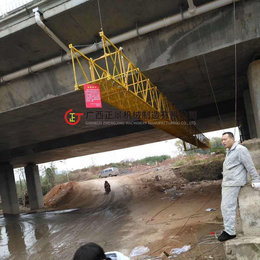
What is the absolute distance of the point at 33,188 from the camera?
24.5 meters

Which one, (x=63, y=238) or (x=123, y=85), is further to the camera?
(x=63, y=238)

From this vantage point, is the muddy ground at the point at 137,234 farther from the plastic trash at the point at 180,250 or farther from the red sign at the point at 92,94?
the red sign at the point at 92,94

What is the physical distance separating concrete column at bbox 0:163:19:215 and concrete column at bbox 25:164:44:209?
7.37 feet

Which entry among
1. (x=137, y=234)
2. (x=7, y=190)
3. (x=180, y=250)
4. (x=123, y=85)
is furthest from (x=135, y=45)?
(x=7, y=190)

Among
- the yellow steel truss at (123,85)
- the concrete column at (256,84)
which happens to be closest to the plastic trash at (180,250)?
the yellow steel truss at (123,85)

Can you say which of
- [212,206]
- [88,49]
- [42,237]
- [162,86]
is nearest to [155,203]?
[212,206]

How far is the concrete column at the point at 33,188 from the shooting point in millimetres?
24188

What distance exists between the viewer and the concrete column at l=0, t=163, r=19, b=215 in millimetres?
21828

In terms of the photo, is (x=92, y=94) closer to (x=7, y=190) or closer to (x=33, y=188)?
(x=7, y=190)

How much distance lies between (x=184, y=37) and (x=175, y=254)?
582 centimetres

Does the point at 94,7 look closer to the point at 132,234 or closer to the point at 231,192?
the point at 231,192

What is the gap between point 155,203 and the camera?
13.2 m

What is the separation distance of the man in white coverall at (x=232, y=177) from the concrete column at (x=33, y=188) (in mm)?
23731

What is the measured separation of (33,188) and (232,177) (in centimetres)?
2426
